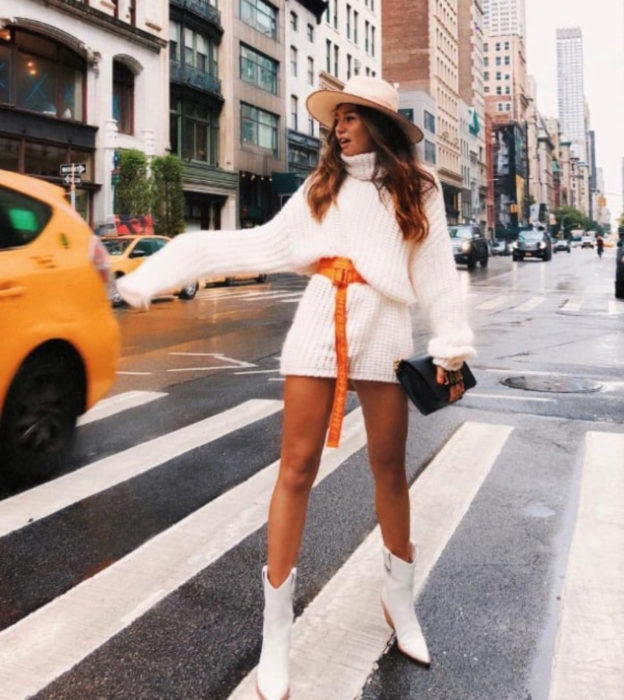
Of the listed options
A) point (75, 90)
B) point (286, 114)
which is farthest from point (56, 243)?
point (286, 114)

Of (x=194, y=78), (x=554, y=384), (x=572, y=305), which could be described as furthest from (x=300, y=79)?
(x=554, y=384)

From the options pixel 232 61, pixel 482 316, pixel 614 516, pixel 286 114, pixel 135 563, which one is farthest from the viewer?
pixel 286 114

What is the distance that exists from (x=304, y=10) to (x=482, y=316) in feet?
130

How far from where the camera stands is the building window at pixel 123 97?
3272 centimetres

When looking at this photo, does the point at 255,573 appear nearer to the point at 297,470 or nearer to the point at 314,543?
the point at 314,543

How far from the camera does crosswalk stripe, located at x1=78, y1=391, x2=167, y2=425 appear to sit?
258 inches

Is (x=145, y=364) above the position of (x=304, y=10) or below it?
below

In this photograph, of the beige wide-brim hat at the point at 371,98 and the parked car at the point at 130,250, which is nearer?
the beige wide-brim hat at the point at 371,98

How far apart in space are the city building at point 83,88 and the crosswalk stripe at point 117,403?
18812 millimetres

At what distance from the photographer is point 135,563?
11.3 feet

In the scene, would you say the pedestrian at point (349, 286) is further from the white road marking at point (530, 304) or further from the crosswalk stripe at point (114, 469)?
the white road marking at point (530, 304)

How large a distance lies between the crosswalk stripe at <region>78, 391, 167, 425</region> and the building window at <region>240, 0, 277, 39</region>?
3813cm

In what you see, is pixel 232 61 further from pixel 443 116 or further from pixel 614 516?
pixel 443 116

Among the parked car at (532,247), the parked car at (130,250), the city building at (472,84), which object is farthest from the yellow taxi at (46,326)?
the city building at (472,84)
